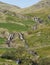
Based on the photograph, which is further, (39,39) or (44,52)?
(39,39)

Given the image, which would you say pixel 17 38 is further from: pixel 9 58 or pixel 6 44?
pixel 9 58

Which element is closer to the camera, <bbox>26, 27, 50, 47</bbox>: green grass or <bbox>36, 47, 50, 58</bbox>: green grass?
<bbox>36, 47, 50, 58</bbox>: green grass

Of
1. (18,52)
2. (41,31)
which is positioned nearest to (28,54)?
(18,52)

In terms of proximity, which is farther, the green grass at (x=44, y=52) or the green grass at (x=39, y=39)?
the green grass at (x=39, y=39)

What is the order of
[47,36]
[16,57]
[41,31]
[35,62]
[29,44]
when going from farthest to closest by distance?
[41,31] < [47,36] < [29,44] < [16,57] < [35,62]

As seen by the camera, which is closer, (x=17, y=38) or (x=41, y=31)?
(x=17, y=38)

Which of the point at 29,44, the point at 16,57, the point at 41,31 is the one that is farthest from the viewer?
the point at 41,31

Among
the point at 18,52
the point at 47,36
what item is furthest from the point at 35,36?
the point at 18,52

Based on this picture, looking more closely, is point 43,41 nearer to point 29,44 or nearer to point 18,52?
point 29,44

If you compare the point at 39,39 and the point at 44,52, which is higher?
the point at 39,39
